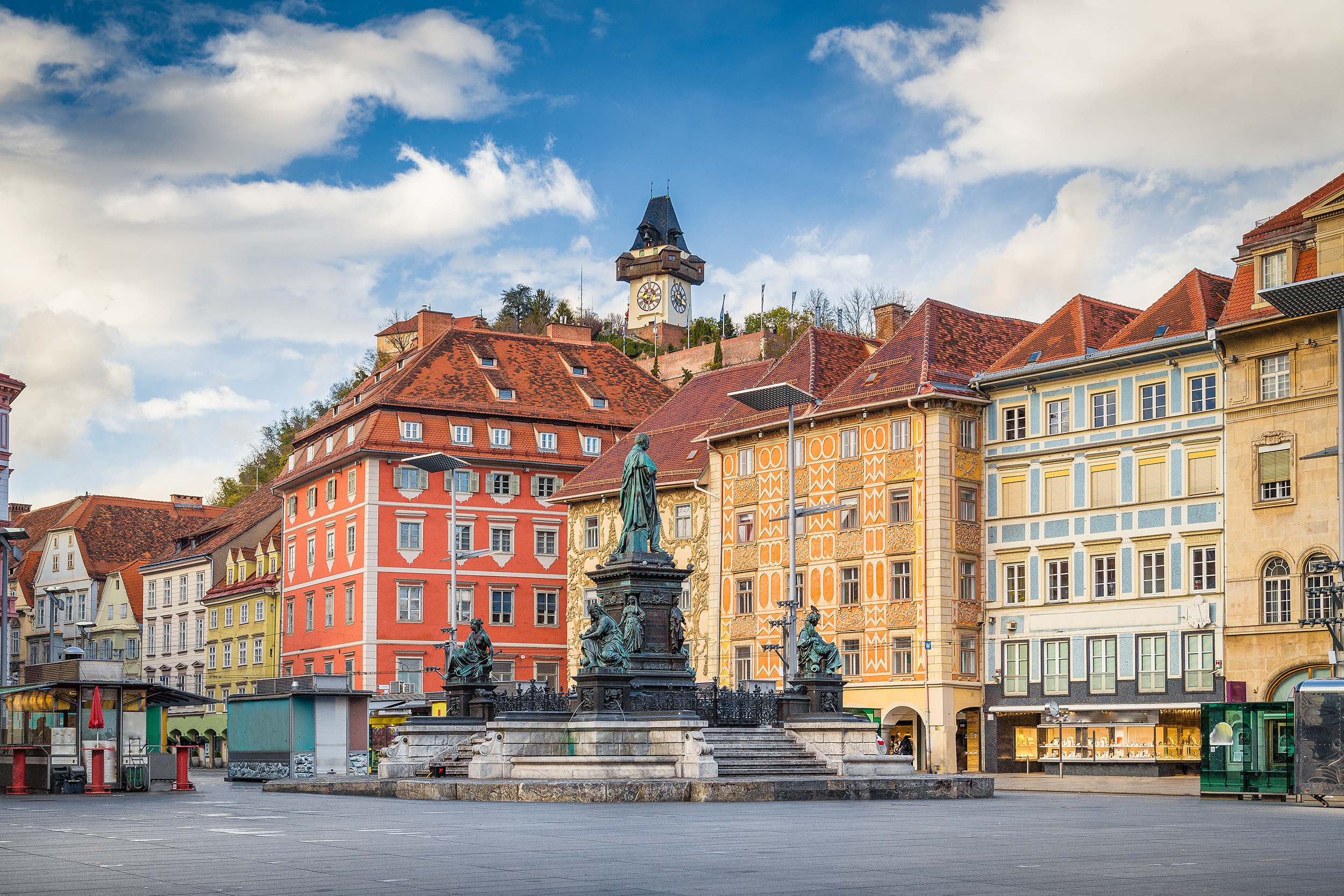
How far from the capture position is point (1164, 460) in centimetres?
5125

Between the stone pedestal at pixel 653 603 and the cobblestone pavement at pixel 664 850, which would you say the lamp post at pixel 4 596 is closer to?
the stone pedestal at pixel 653 603

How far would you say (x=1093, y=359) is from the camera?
5306cm

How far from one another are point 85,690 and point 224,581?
5555 cm

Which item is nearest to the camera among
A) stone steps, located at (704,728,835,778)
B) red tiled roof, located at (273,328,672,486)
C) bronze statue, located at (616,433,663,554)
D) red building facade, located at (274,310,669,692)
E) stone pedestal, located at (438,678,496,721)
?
stone steps, located at (704,728,835,778)

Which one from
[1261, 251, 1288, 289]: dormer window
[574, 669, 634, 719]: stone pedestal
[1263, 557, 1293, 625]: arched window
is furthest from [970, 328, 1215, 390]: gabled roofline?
[574, 669, 634, 719]: stone pedestal

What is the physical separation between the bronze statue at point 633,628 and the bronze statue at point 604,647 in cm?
22

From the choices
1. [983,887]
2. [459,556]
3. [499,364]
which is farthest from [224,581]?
[983,887]

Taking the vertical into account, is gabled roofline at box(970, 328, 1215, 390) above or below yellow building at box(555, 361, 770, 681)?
above

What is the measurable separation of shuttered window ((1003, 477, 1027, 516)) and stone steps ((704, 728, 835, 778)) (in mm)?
24647

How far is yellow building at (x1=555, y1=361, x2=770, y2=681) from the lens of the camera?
211 ft

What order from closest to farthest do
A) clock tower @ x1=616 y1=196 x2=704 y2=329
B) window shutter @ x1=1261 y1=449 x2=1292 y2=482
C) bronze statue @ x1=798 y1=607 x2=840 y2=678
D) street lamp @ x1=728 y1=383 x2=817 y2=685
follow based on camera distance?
bronze statue @ x1=798 y1=607 x2=840 y2=678, street lamp @ x1=728 y1=383 x2=817 y2=685, window shutter @ x1=1261 y1=449 x2=1292 y2=482, clock tower @ x1=616 y1=196 x2=704 y2=329

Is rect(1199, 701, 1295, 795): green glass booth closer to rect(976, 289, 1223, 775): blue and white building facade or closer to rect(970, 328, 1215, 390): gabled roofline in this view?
rect(976, 289, 1223, 775): blue and white building facade

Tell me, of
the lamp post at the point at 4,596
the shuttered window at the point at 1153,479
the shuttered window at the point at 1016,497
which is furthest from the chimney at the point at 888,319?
the lamp post at the point at 4,596

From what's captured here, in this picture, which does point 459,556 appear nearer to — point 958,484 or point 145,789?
point 958,484
